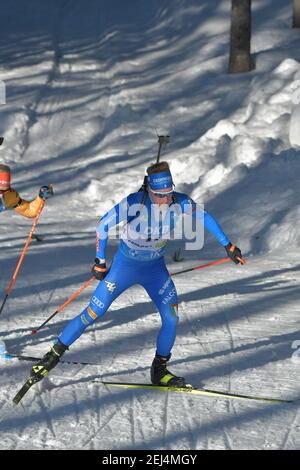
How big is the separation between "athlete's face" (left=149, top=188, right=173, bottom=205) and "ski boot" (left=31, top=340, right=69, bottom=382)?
4.77 feet

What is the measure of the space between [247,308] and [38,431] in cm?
432

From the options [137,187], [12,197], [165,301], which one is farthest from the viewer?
[137,187]

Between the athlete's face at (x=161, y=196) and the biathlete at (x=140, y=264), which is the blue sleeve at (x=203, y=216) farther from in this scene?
the athlete's face at (x=161, y=196)

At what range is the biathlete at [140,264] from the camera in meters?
7.80

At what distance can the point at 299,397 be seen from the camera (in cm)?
773

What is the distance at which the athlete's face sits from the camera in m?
7.80

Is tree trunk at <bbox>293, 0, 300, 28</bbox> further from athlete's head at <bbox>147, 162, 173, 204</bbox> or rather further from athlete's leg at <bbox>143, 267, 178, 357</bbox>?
athlete's leg at <bbox>143, 267, 178, 357</bbox>

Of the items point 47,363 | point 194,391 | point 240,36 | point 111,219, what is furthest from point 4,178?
point 240,36

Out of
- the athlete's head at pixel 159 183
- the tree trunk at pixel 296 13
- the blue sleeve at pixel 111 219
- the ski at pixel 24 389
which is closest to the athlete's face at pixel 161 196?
the athlete's head at pixel 159 183

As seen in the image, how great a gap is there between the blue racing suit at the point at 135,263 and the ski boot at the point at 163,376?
0.58ft

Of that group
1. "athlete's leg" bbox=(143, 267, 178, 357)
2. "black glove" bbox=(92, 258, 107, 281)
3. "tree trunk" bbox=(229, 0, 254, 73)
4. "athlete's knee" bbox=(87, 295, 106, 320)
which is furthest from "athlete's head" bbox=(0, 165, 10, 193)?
"tree trunk" bbox=(229, 0, 254, 73)

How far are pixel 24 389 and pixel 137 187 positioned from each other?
32.6ft

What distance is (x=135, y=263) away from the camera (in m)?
7.93

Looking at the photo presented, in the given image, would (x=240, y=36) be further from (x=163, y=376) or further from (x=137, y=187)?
(x=163, y=376)
